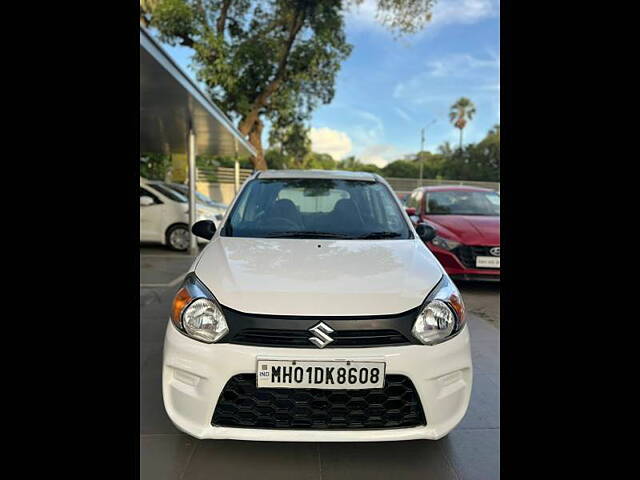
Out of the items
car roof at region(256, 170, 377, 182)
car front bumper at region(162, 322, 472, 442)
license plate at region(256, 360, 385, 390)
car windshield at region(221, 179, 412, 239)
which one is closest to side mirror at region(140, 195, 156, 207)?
car roof at region(256, 170, 377, 182)

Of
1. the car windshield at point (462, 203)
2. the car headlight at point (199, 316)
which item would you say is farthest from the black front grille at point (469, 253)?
the car headlight at point (199, 316)

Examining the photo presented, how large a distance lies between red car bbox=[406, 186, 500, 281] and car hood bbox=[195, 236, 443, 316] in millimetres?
3176

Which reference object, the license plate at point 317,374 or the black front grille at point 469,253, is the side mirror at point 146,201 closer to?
the black front grille at point 469,253

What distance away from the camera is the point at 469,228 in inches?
231

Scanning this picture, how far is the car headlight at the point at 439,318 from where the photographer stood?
6.51 feet

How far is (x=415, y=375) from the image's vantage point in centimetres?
192

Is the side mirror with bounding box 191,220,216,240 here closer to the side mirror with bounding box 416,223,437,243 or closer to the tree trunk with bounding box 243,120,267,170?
the side mirror with bounding box 416,223,437,243

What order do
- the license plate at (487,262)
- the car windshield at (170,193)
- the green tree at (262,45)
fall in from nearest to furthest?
the license plate at (487,262) → the car windshield at (170,193) → the green tree at (262,45)

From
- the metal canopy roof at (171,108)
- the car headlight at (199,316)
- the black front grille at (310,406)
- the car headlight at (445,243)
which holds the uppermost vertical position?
the metal canopy roof at (171,108)

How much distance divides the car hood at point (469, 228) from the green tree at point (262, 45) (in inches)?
507

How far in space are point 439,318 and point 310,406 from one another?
0.73 meters
